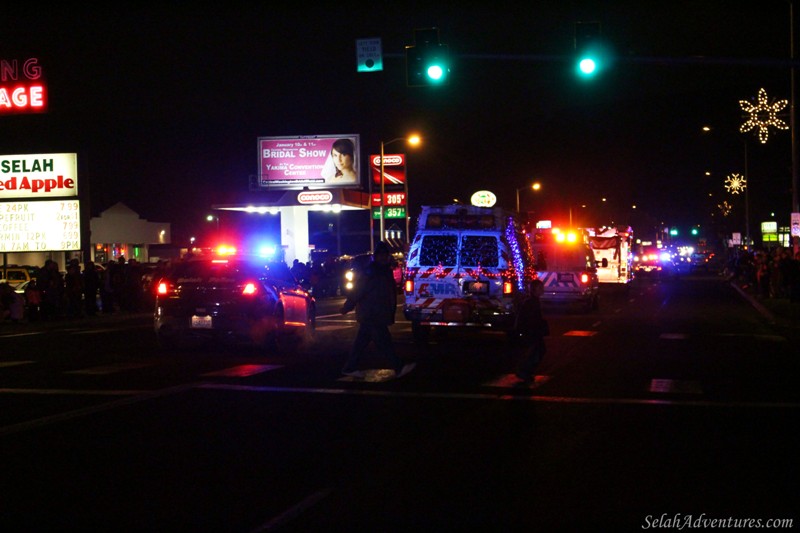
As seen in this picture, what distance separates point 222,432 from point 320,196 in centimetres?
4256

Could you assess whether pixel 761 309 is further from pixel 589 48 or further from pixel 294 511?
pixel 294 511

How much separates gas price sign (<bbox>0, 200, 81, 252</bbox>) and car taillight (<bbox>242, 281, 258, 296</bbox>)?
20.5 m

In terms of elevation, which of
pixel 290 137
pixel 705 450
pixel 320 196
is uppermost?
pixel 290 137

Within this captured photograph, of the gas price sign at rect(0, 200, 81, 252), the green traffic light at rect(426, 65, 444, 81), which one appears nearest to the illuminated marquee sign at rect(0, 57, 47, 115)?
the gas price sign at rect(0, 200, 81, 252)

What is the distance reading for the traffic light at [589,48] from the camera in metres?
17.7

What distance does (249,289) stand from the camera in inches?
687

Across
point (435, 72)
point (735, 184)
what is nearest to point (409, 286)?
point (435, 72)

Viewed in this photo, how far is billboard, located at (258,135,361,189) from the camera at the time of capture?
174ft

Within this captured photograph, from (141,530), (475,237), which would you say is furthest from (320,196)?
(141,530)

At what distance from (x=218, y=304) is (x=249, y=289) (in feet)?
1.97

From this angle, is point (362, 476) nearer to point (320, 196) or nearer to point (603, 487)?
point (603, 487)

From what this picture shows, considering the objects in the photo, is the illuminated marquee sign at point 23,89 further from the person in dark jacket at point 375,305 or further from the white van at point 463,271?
the person in dark jacket at point 375,305

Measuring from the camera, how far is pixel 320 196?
5194 centimetres

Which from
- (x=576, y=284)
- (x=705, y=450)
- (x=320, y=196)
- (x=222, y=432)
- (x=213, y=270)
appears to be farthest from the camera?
(x=320, y=196)
